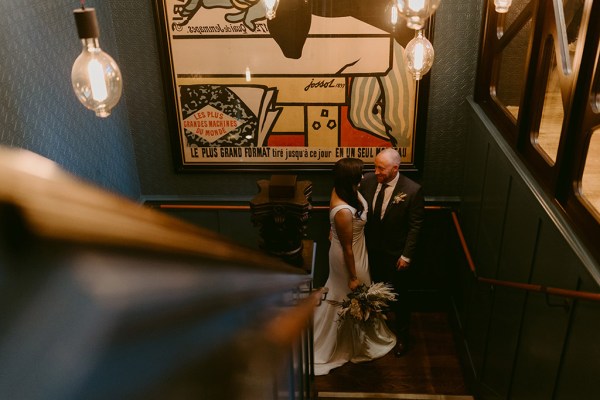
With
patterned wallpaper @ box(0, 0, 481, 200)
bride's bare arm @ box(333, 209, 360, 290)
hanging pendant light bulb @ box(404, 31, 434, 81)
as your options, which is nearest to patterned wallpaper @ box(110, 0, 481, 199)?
patterned wallpaper @ box(0, 0, 481, 200)

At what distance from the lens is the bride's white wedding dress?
488 centimetres

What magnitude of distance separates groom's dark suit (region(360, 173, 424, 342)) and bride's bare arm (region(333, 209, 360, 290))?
31 cm

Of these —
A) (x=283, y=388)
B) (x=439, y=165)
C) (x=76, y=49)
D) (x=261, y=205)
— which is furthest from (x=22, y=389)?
(x=439, y=165)

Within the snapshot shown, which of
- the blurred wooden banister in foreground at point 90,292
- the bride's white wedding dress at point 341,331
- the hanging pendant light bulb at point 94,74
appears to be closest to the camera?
the blurred wooden banister in foreground at point 90,292

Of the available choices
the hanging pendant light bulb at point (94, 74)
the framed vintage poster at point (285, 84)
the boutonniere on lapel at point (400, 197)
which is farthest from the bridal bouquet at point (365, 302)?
the hanging pendant light bulb at point (94, 74)

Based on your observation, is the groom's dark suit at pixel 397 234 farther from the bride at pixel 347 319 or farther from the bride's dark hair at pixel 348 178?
the bride's dark hair at pixel 348 178

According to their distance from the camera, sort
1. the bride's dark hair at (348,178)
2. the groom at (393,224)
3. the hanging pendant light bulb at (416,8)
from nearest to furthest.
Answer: the hanging pendant light bulb at (416,8), the bride's dark hair at (348,178), the groom at (393,224)

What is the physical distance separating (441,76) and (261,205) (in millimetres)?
2654

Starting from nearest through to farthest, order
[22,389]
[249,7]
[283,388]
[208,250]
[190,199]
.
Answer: [22,389], [208,250], [283,388], [249,7], [190,199]

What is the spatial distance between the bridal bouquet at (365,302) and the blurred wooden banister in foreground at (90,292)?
4135 mm

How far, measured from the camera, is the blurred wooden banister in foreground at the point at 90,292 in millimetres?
269

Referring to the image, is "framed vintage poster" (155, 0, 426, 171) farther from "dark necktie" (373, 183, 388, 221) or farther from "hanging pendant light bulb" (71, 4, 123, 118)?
"hanging pendant light bulb" (71, 4, 123, 118)

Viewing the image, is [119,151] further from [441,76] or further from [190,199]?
[441,76]

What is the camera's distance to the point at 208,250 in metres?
0.56
